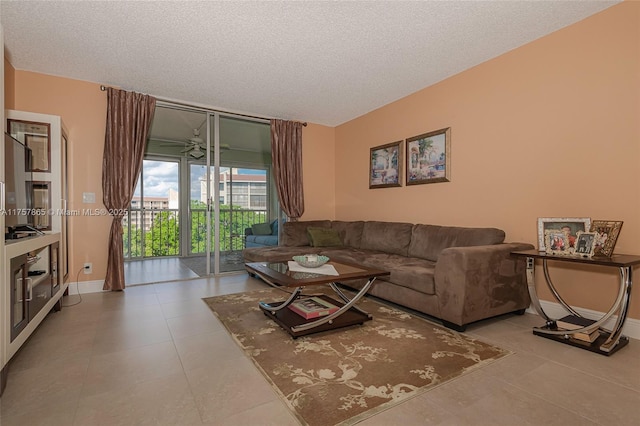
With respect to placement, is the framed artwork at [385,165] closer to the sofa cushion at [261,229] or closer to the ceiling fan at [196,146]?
the sofa cushion at [261,229]

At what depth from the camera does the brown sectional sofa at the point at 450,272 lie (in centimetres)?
240

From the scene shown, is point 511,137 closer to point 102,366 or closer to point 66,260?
point 102,366

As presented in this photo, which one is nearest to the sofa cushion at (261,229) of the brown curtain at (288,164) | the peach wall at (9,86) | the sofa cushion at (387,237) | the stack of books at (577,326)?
the brown curtain at (288,164)

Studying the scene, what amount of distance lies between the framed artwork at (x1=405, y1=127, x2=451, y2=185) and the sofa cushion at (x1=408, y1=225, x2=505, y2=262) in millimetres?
633

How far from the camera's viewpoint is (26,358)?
1956 millimetres

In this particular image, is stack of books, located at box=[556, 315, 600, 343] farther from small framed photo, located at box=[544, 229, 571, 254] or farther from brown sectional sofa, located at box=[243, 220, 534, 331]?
small framed photo, located at box=[544, 229, 571, 254]

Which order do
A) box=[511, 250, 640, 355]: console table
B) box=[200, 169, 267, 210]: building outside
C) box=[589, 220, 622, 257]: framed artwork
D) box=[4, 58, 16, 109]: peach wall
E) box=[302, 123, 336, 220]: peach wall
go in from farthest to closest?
box=[302, 123, 336, 220]: peach wall → box=[200, 169, 267, 210]: building outside → box=[4, 58, 16, 109]: peach wall → box=[589, 220, 622, 257]: framed artwork → box=[511, 250, 640, 355]: console table

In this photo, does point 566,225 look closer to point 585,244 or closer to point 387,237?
point 585,244

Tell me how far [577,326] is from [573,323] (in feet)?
0.17

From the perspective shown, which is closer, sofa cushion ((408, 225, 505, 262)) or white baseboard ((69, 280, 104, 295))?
sofa cushion ((408, 225, 505, 262))

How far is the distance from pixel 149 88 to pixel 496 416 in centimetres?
452

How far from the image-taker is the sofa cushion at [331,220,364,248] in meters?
4.57

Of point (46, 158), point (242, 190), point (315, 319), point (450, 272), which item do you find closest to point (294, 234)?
point (242, 190)

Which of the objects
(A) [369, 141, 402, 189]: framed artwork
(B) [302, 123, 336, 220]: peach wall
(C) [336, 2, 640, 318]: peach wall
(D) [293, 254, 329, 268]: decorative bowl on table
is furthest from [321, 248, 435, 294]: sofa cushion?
(B) [302, 123, 336, 220]: peach wall
